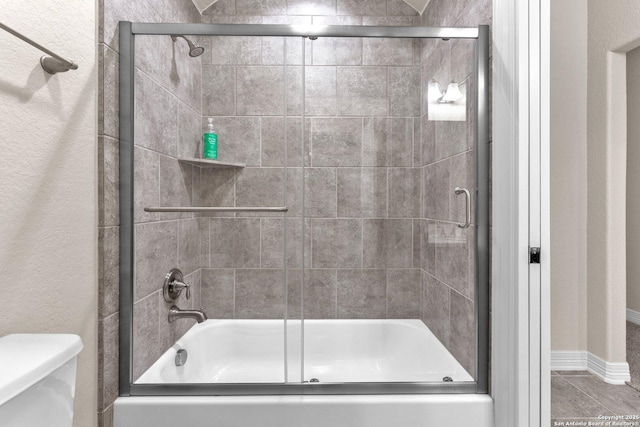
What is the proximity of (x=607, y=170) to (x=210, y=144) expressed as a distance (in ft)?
4.45

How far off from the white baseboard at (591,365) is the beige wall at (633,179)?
0.21 m

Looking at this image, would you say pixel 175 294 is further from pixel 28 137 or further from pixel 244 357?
pixel 28 137

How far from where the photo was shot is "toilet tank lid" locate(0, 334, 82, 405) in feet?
2.53

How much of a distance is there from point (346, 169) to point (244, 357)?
0.88 m

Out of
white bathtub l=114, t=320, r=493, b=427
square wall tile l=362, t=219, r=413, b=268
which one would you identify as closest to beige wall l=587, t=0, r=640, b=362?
white bathtub l=114, t=320, r=493, b=427

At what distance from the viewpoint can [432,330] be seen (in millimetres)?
1745

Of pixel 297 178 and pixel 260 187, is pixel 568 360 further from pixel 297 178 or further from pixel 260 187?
pixel 260 187

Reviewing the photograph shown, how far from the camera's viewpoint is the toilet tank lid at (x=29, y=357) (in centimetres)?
77

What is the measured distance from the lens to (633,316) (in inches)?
43.8

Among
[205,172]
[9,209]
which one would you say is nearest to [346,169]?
[205,172]

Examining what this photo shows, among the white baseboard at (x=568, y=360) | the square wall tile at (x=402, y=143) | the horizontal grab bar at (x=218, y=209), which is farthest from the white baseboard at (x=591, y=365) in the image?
the horizontal grab bar at (x=218, y=209)

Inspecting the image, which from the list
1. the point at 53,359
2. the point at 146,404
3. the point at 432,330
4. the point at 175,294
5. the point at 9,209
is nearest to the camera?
the point at 53,359

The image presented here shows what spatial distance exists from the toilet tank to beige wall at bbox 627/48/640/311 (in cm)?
152

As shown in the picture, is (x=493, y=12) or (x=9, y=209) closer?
(x=9, y=209)
